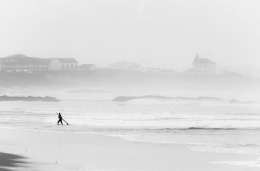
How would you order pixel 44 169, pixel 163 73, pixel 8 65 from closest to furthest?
pixel 44 169 < pixel 8 65 < pixel 163 73

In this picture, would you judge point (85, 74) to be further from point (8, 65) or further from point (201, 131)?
point (201, 131)

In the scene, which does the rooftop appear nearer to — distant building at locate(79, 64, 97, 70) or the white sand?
distant building at locate(79, 64, 97, 70)

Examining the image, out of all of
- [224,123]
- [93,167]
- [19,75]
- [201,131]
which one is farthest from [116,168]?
[19,75]

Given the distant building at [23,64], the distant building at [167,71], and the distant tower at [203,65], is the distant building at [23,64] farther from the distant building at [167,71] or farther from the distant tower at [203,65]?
the distant tower at [203,65]

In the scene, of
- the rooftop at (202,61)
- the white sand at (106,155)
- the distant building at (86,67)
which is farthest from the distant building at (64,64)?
the white sand at (106,155)

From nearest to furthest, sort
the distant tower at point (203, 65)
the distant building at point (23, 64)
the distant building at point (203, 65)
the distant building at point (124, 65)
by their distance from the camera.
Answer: the distant building at point (23, 64), the distant building at point (124, 65), the distant building at point (203, 65), the distant tower at point (203, 65)

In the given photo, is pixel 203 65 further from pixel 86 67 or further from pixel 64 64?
pixel 64 64

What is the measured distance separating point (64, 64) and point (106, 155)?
150783mm

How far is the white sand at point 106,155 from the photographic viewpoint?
15328mm

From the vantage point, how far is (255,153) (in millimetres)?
18266

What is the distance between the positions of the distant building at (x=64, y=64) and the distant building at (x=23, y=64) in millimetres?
2435

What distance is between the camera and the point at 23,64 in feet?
520

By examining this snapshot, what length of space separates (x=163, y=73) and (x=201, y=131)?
14839 centimetres

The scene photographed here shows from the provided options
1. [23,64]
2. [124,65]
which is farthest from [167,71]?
[23,64]
